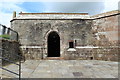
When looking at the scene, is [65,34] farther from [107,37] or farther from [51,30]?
[107,37]

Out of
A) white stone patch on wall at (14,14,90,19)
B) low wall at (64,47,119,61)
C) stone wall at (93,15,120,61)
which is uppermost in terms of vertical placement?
white stone patch on wall at (14,14,90,19)

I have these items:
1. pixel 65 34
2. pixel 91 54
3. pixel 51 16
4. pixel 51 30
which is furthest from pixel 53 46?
pixel 91 54

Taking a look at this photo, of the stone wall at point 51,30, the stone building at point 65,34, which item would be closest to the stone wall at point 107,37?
the stone building at point 65,34

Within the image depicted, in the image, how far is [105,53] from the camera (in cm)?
936

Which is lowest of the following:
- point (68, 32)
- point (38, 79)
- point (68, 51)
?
point (38, 79)

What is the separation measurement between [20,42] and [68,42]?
501cm

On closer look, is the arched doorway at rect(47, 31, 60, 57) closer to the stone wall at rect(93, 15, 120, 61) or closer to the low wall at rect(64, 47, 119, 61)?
the low wall at rect(64, 47, 119, 61)

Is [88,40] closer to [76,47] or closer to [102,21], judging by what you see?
[76,47]

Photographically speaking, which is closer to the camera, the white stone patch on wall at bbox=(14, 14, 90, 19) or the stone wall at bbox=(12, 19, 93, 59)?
the stone wall at bbox=(12, 19, 93, 59)

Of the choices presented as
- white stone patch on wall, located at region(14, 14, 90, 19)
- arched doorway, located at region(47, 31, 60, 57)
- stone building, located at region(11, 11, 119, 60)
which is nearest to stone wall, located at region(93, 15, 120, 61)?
stone building, located at region(11, 11, 119, 60)

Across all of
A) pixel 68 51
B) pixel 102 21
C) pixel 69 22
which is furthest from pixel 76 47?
pixel 102 21

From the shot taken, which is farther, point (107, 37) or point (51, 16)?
point (51, 16)

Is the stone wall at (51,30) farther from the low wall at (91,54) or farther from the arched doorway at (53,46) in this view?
the arched doorway at (53,46)

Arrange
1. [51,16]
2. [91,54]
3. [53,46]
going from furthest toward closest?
1. [53,46]
2. [51,16]
3. [91,54]
